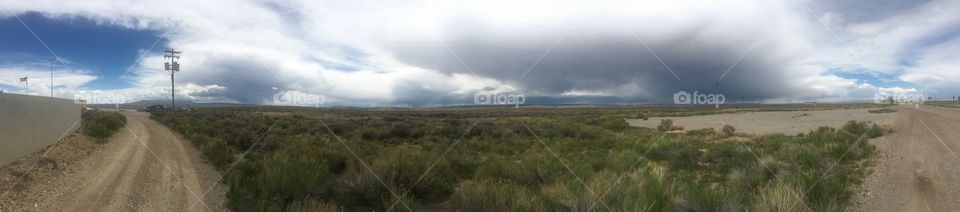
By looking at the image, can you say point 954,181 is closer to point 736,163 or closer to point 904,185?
point 904,185

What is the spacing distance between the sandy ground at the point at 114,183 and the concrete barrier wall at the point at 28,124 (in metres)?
0.46

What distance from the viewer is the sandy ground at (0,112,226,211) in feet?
27.7

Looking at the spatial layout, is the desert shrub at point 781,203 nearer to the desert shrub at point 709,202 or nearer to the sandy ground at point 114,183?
the desert shrub at point 709,202

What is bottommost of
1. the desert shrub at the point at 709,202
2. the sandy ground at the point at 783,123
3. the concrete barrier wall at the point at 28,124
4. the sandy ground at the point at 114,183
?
the sandy ground at the point at 114,183

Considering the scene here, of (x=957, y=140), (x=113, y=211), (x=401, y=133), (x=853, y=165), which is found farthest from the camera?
(x=401, y=133)

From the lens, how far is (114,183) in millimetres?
10312

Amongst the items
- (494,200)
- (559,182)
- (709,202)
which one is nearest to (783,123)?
(559,182)

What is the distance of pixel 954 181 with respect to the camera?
8.31 meters

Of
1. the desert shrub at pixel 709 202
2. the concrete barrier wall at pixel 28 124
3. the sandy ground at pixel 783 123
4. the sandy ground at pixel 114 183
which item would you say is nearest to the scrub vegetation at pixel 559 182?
the desert shrub at pixel 709 202

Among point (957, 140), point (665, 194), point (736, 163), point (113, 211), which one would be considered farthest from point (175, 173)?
point (957, 140)

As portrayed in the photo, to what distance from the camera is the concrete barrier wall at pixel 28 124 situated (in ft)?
41.0

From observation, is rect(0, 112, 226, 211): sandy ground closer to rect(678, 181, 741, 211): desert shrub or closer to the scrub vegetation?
the scrub vegetation

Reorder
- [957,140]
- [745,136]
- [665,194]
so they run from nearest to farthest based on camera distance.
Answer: [665,194], [957,140], [745,136]

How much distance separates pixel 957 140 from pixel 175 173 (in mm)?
24203
